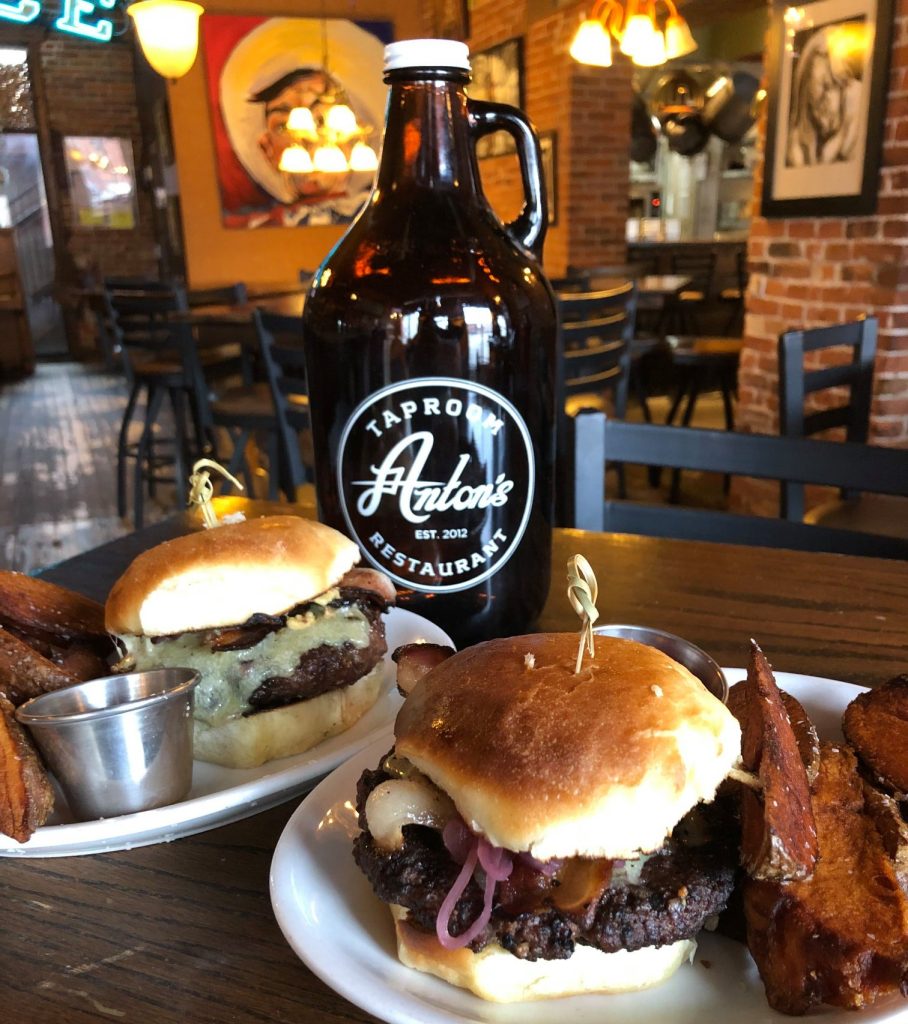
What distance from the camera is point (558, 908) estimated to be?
486mm

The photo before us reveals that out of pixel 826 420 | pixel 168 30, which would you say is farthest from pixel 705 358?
pixel 168 30

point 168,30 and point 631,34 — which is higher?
point 168,30

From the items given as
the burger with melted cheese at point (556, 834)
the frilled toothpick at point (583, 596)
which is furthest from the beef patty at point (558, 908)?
the frilled toothpick at point (583, 596)

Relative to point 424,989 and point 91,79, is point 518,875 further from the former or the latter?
point 91,79

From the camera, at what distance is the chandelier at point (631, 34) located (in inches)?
157

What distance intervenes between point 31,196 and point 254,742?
1080 centimetres

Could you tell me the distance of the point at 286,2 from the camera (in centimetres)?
659

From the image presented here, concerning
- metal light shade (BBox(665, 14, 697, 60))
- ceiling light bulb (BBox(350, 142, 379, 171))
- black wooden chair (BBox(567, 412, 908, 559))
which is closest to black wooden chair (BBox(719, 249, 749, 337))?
metal light shade (BBox(665, 14, 697, 60))

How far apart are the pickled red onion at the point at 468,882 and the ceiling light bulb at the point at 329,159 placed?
6.21 m

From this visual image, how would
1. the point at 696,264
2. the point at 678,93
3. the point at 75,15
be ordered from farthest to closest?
the point at 678,93
the point at 696,264
the point at 75,15

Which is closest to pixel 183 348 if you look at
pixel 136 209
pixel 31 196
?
pixel 136 209

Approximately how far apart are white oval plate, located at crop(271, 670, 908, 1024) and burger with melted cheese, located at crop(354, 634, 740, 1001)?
0.01 metres

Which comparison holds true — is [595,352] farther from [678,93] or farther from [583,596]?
[678,93]

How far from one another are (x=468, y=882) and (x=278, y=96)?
280 inches
